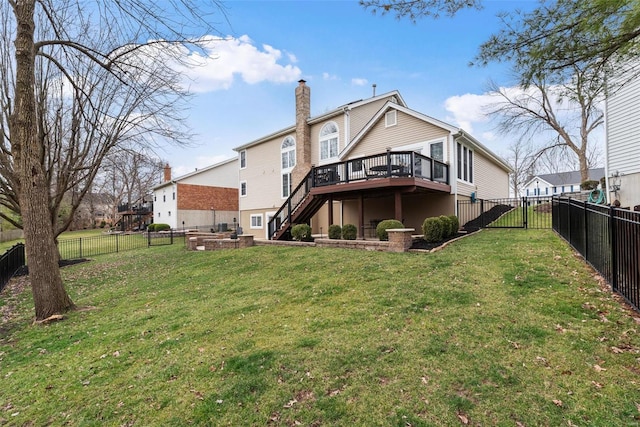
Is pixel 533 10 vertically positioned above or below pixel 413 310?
above

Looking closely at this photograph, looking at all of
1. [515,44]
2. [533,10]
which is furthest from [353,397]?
[533,10]

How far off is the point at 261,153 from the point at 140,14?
16147 mm

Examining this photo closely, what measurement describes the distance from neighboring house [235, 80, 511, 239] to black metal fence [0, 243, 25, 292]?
31.0 feet

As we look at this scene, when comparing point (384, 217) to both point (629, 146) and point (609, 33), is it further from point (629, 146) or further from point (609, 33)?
point (609, 33)

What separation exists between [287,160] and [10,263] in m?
13.4

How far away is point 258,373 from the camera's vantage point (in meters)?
3.62

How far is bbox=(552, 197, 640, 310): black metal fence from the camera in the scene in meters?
4.51

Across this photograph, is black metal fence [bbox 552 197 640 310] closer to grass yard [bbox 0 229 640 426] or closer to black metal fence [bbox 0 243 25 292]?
grass yard [bbox 0 229 640 426]

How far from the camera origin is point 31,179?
635 cm

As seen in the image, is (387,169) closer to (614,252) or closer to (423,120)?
(423,120)

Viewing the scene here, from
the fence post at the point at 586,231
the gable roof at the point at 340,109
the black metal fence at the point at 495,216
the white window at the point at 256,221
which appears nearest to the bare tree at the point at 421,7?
the fence post at the point at 586,231

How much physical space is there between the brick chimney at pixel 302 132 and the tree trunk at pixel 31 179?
12572mm

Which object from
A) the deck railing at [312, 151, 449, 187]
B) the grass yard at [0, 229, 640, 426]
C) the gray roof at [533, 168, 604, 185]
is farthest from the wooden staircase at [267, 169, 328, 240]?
the gray roof at [533, 168, 604, 185]

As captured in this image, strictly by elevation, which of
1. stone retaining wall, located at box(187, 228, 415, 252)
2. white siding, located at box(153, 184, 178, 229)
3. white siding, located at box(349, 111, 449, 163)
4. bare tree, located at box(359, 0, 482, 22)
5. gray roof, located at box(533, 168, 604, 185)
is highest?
gray roof, located at box(533, 168, 604, 185)
